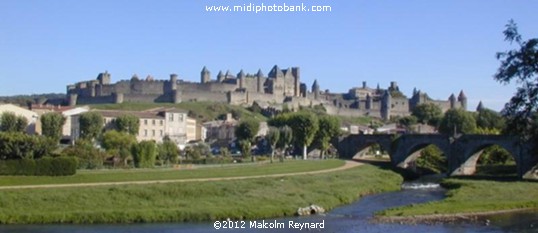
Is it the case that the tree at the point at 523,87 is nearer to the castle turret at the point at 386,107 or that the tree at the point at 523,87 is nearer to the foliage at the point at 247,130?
the foliage at the point at 247,130

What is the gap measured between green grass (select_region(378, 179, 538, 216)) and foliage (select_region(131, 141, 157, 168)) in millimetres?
21028

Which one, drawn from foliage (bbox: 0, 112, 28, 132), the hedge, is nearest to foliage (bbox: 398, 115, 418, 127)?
foliage (bbox: 0, 112, 28, 132)

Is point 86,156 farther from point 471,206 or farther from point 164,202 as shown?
point 471,206

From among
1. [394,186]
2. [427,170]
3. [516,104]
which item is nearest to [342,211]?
[394,186]

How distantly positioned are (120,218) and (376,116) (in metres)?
141

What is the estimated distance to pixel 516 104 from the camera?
1748 centimetres

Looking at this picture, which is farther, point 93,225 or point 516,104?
point 93,225

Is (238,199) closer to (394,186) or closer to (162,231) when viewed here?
(162,231)

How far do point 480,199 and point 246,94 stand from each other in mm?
112300

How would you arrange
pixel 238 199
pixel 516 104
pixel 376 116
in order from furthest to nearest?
1. pixel 376 116
2. pixel 238 199
3. pixel 516 104

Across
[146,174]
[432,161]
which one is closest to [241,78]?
[432,161]

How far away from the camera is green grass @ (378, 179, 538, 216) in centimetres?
3891

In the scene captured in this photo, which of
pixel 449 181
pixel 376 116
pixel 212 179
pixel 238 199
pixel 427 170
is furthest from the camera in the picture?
pixel 376 116

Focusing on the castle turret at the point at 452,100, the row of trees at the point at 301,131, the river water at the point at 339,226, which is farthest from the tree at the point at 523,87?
the castle turret at the point at 452,100
